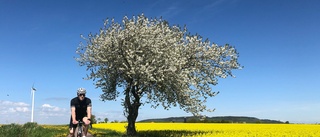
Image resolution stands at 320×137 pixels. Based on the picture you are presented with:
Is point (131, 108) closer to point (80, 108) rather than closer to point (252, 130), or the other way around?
point (252, 130)

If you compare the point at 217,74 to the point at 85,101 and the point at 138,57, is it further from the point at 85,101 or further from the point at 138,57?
the point at 85,101

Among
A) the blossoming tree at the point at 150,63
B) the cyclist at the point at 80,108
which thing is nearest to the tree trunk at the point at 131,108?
the blossoming tree at the point at 150,63

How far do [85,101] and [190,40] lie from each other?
2510 centimetres

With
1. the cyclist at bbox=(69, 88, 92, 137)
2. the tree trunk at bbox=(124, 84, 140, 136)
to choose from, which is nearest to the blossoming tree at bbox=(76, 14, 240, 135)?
the tree trunk at bbox=(124, 84, 140, 136)

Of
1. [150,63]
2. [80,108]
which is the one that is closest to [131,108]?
[150,63]

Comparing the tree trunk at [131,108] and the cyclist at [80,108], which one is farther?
the tree trunk at [131,108]

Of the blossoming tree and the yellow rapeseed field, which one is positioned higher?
the blossoming tree

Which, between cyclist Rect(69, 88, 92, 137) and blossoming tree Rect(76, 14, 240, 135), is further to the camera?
blossoming tree Rect(76, 14, 240, 135)

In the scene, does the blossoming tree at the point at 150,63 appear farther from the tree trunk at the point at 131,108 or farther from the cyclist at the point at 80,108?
the cyclist at the point at 80,108

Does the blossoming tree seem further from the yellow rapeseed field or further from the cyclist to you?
the cyclist

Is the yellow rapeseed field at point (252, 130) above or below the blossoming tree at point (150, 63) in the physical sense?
below

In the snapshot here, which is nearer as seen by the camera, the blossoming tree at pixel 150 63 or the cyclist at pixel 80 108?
the cyclist at pixel 80 108

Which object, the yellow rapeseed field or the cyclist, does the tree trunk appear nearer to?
the yellow rapeseed field

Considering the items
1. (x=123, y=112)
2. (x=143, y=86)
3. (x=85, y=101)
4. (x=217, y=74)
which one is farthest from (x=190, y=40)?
(x=85, y=101)
